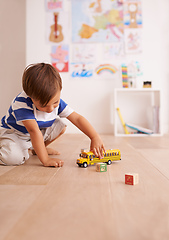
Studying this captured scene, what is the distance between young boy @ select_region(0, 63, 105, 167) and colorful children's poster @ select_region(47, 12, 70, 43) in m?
1.61

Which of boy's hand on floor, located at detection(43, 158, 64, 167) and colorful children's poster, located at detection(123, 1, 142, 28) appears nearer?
boy's hand on floor, located at detection(43, 158, 64, 167)

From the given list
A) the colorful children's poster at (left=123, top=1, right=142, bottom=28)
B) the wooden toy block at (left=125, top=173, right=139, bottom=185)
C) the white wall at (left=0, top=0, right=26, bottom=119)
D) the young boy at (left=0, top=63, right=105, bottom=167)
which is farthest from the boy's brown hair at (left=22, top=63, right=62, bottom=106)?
the colorful children's poster at (left=123, top=1, right=142, bottom=28)

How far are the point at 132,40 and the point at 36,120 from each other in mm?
1876

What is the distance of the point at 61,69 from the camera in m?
2.66

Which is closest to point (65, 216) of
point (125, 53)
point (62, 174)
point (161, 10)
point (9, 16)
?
point (62, 174)

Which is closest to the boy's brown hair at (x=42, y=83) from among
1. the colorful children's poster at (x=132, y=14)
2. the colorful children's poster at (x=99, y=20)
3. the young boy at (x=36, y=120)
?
the young boy at (x=36, y=120)

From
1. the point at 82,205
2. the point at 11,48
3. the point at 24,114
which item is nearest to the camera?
the point at 82,205

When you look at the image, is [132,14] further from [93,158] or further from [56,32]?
[93,158]

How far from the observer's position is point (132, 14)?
261cm

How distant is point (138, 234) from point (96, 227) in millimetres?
75

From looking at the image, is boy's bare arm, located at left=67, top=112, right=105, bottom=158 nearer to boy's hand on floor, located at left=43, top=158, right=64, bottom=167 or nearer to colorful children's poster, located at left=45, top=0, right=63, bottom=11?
boy's hand on floor, located at left=43, top=158, right=64, bottom=167

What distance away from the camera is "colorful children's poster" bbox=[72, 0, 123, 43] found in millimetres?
2615

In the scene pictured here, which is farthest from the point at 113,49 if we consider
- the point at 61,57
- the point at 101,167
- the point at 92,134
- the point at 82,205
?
the point at 82,205

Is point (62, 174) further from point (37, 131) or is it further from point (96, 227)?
point (96, 227)
